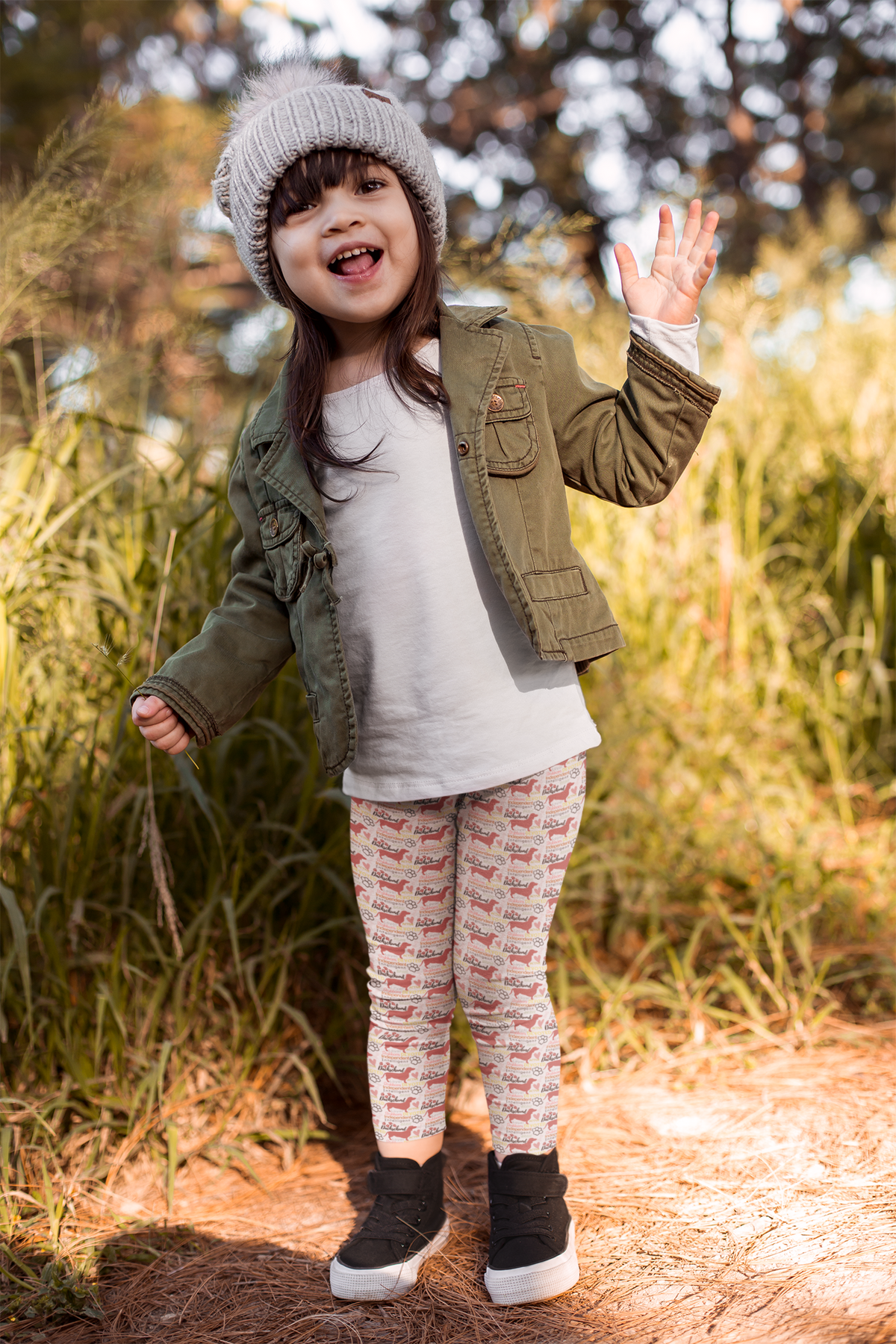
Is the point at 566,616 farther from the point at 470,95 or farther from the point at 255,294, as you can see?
the point at 470,95

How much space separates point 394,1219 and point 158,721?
0.78 metres

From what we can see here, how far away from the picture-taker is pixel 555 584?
1.39 m

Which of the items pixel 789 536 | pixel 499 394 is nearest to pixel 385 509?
pixel 499 394

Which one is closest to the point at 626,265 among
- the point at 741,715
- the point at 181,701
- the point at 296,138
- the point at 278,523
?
the point at 296,138

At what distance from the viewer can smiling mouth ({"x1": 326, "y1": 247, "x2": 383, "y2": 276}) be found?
133cm

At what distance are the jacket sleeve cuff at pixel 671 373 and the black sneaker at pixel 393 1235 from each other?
1142 mm

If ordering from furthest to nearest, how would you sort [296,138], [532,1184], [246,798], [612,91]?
1. [612,91]
2. [246,798]
3. [532,1184]
4. [296,138]

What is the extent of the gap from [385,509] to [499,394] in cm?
22

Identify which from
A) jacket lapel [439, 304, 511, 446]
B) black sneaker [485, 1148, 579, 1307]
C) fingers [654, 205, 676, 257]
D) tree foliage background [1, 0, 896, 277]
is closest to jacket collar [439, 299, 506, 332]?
jacket lapel [439, 304, 511, 446]

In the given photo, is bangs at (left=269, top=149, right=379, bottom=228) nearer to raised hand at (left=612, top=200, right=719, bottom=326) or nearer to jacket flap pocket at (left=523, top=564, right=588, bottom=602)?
raised hand at (left=612, top=200, right=719, bottom=326)

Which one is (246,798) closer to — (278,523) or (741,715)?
(278,523)

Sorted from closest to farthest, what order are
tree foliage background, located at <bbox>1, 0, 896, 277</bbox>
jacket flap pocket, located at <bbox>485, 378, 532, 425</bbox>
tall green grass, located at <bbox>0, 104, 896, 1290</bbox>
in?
1. jacket flap pocket, located at <bbox>485, 378, 532, 425</bbox>
2. tall green grass, located at <bbox>0, 104, 896, 1290</bbox>
3. tree foliage background, located at <bbox>1, 0, 896, 277</bbox>

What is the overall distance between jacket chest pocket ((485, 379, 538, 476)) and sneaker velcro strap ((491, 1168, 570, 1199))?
3.19 feet

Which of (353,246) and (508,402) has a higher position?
(353,246)
